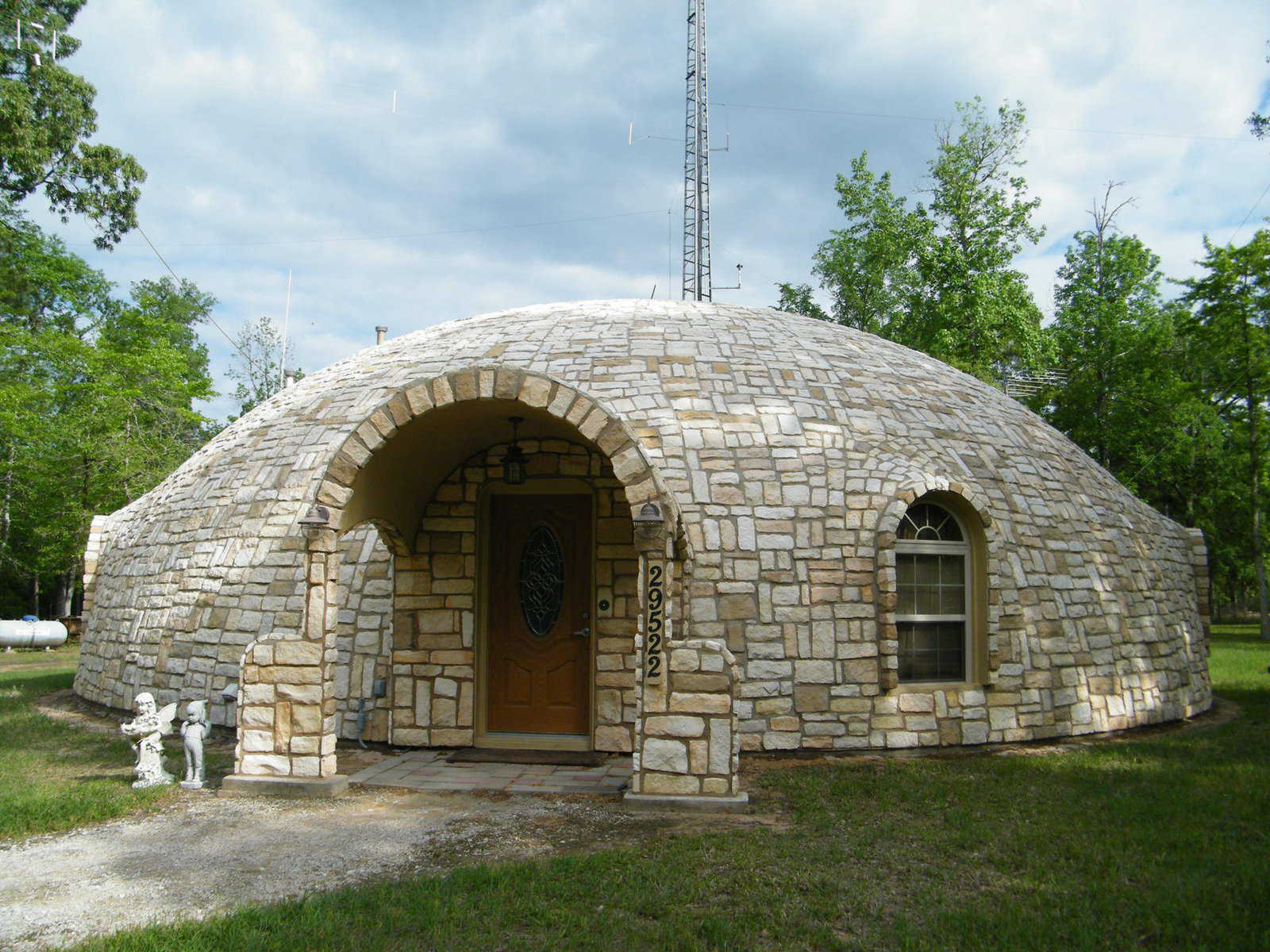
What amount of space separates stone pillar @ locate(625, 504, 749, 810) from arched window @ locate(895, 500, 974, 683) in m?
2.83

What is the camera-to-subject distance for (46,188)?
1617 centimetres

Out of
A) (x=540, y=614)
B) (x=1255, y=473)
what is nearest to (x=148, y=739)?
(x=540, y=614)

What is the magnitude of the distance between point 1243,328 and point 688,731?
20952mm

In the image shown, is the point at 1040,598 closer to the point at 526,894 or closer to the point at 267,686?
the point at 526,894

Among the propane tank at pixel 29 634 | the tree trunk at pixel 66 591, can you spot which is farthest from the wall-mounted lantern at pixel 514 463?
the tree trunk at pixel 66 591

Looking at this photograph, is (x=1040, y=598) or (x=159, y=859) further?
(x=1040, y=598)

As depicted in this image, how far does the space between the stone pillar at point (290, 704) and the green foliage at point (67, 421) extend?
67.5 ft

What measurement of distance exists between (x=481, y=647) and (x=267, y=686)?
2.16m

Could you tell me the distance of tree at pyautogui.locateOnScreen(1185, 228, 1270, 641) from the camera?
709 inches

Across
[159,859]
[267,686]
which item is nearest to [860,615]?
[267,686]

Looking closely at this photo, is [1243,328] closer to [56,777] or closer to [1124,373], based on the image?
[1124,373]

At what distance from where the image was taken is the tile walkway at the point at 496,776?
6629mm

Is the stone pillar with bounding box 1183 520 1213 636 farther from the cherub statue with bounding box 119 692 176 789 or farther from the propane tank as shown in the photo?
the propane tank

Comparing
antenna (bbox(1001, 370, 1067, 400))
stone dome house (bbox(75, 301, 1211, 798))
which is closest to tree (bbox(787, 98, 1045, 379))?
antenna (bbox(1001, 370, 1067, 400))
